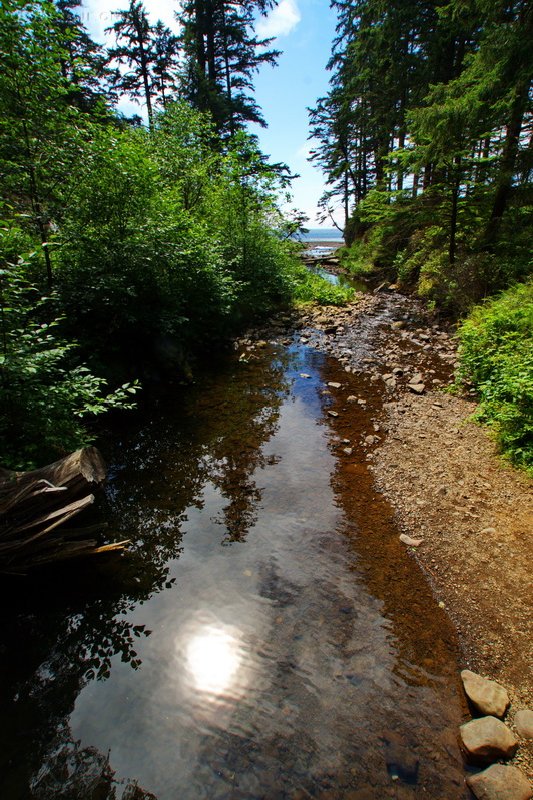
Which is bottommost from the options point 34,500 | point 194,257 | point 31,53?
point 34,500

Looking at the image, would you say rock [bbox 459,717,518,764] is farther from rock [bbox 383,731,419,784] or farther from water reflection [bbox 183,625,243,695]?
water reflection [bbox 183,625,243,695]

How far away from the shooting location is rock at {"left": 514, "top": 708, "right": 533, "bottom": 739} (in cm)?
255

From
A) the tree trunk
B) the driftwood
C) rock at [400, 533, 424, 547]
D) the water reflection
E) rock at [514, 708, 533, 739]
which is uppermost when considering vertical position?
the tree trunk

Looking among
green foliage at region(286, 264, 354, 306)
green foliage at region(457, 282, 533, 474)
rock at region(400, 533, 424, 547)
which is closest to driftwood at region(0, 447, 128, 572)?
rock at region(400, 533, 424, 547)

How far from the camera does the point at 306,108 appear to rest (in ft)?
112

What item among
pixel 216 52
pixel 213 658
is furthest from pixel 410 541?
pixel 216 52

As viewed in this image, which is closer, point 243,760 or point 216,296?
point 243,760

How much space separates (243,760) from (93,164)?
869cm

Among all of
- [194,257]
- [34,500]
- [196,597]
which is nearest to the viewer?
[34,500]

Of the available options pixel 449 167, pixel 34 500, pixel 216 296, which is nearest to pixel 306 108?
pixel 449 167

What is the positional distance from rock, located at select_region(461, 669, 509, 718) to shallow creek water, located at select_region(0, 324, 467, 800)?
0.44 ft

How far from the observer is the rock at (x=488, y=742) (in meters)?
2.45

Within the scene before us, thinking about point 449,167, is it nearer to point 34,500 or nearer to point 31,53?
point 31,53

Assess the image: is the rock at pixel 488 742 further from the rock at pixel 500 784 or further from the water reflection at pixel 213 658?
the water reflection at pixel 213 658
